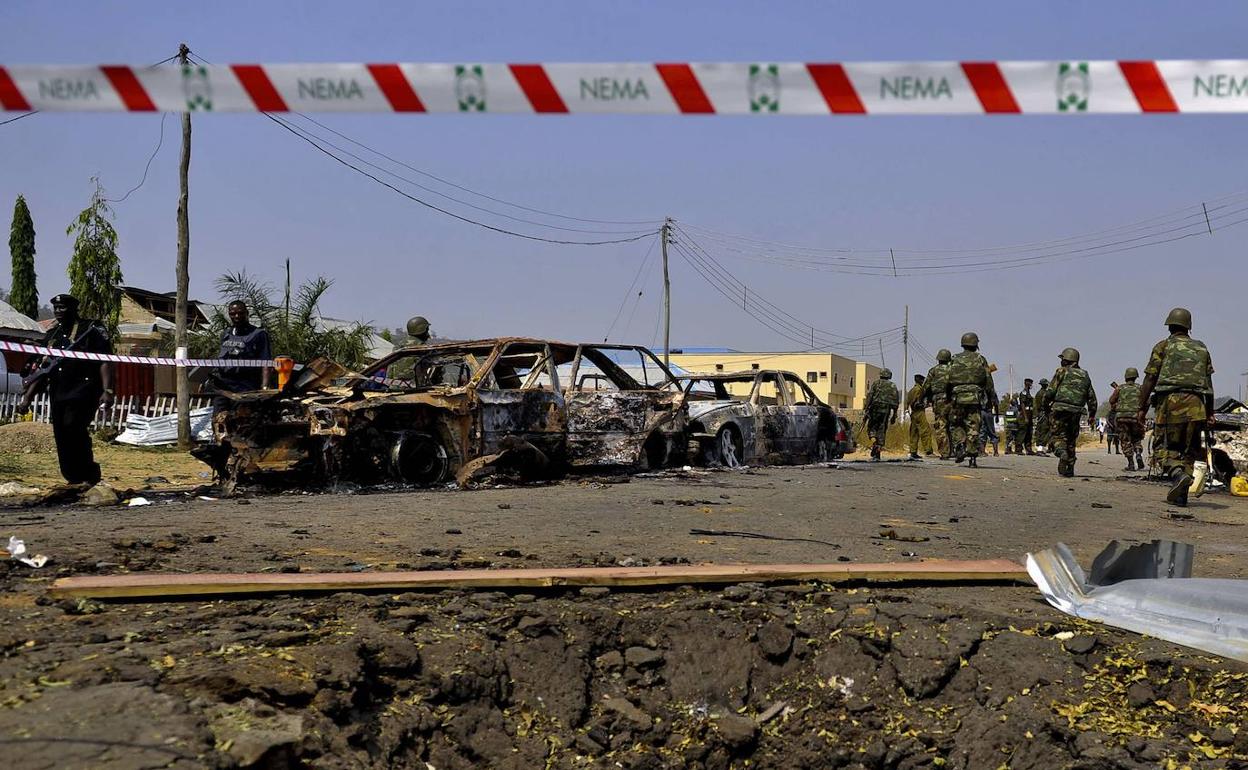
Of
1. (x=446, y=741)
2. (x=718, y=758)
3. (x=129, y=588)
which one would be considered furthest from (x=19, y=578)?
(x=718, y=758)

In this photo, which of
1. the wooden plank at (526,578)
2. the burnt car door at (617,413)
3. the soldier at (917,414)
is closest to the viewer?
the wooden plank at (526,578)

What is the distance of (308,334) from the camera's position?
26453 millimetres

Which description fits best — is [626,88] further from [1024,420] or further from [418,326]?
[1024,420]

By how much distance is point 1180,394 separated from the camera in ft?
29.8

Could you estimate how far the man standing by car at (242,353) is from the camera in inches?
350

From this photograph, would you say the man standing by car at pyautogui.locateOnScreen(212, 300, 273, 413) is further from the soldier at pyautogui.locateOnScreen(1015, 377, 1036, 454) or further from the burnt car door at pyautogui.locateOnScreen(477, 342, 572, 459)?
the soldier at pyautogui.locateOnScreen(1015, 377, 1036, 454)

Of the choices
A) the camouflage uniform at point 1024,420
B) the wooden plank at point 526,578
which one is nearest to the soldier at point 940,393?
the camouflage uniform at point 1024,420

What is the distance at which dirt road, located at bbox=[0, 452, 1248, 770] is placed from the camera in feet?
8.98

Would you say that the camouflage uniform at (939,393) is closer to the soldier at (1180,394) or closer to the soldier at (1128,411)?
the soldier at (1128,411)

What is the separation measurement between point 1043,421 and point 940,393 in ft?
24.0

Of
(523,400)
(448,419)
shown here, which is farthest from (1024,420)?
(448,419)

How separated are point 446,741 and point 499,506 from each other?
13.9 feet

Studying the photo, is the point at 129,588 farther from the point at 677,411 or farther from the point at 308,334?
the point at 308,334

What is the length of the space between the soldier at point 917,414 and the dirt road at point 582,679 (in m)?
10.6
